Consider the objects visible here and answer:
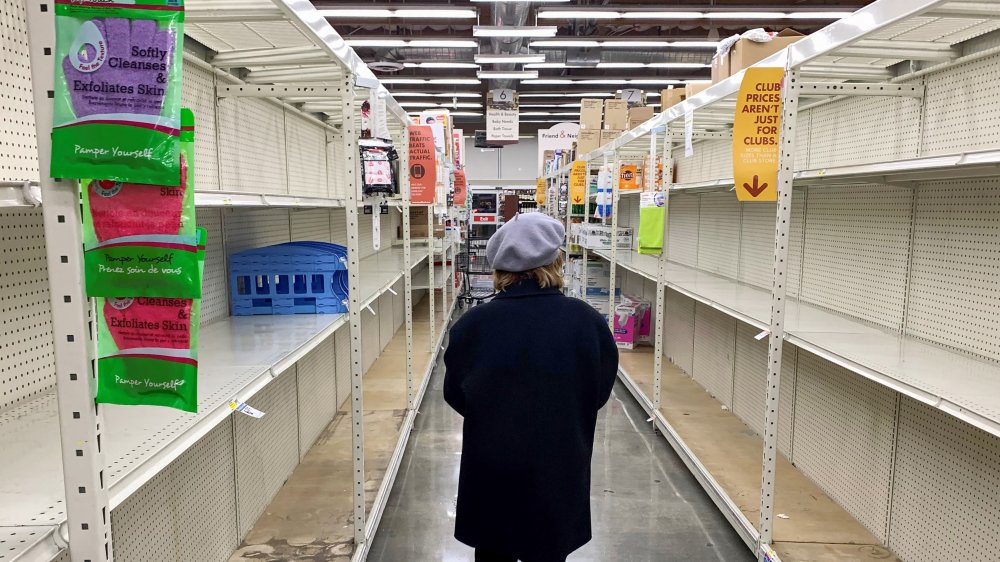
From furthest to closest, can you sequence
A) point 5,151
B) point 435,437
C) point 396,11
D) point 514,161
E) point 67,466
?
1. point 514,161
2. point 396,11
3. point 435,437
4. point 5,151
5. point 67,466

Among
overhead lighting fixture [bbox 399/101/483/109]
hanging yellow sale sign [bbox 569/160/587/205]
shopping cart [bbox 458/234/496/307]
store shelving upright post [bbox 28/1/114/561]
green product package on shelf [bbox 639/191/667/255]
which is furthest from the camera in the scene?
overhead lighting fixture [bbox 399/101/483/109]

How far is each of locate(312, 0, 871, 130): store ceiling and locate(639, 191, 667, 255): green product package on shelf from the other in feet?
13.4

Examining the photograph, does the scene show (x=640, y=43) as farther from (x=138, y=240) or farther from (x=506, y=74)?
(x=138, y=240)

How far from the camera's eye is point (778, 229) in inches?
99.9

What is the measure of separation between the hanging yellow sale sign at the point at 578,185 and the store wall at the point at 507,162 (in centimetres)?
1159

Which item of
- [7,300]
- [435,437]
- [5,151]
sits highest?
[5,151]

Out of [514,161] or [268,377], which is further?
[514,161]

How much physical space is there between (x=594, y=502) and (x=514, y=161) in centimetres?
1626

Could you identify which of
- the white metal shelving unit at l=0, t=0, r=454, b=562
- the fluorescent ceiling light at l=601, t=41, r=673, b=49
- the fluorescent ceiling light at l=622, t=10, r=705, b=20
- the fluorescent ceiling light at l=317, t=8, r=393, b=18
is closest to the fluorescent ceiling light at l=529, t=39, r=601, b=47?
the fluorescent ceiling light at l=601, t=41, r=673, b=49

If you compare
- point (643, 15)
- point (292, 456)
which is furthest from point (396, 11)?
point (292, 456)

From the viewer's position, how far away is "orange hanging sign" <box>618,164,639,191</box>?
563 centimetres

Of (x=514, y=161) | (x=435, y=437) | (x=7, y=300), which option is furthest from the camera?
(x=514, y=161)

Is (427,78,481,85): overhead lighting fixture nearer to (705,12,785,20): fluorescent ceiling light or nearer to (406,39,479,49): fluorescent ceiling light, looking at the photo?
(406,39,479,49): fluorescent ceiling light

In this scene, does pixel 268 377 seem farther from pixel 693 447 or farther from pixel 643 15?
pixel 643 15
